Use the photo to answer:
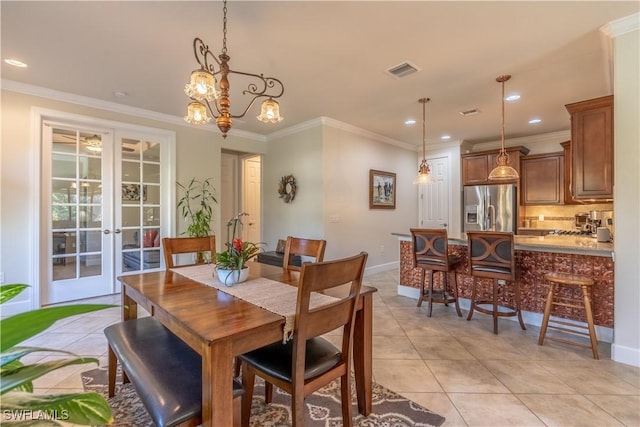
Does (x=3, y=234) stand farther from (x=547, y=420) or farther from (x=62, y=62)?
(x=547, y=420)

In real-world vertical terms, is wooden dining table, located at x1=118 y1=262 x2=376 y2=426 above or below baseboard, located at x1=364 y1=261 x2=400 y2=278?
above

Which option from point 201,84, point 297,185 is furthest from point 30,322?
point 297,185

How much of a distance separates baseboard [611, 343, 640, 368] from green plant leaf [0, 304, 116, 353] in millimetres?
3338

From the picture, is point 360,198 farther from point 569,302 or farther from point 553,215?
point 553,215

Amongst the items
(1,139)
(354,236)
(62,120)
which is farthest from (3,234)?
(354,236)

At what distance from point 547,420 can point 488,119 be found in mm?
4132

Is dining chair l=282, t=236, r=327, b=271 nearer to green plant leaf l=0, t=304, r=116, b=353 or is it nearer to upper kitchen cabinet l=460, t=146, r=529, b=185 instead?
green plant leaf l=0, t=304, r=116, b=353

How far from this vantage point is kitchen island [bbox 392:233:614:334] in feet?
8.64

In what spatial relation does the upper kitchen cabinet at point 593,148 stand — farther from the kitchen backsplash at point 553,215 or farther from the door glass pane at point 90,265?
the door glass pane at point 90,265

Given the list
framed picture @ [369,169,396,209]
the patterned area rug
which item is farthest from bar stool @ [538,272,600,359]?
framed picture @ [369,169,396,209]

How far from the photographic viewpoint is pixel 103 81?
3.26 m

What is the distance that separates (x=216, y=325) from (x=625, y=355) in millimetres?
3016

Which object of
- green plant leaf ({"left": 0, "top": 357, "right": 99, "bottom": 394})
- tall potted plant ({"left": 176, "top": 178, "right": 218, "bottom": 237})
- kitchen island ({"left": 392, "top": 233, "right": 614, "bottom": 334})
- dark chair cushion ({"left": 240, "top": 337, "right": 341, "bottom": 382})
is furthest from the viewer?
tall potted plant ({"left": 176, "top": 178, "right": 218, "bottom": 237})

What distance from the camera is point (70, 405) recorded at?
0.56 metres
